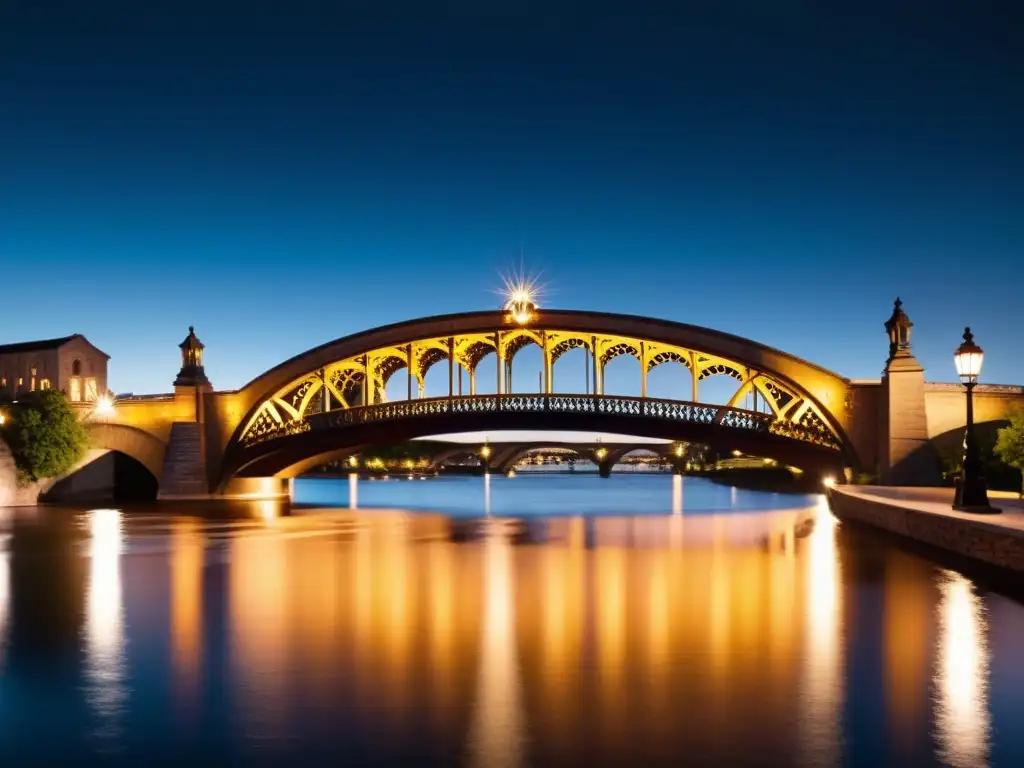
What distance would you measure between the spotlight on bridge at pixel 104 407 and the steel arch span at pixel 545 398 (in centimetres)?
716

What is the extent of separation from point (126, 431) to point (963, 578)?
180 ft

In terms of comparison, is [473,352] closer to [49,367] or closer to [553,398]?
[553,398]

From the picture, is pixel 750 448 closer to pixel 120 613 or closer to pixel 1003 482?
pixel 1003 482

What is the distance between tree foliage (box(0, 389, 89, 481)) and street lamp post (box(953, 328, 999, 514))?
47834 mm

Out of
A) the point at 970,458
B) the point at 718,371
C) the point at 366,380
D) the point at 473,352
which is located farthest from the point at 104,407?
the point at 970,458

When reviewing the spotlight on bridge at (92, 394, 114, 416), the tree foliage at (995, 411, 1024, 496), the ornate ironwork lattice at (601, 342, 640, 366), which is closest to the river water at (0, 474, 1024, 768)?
the tree foliage at (995, 411, 1024, 496)

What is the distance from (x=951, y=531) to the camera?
23.4 metres

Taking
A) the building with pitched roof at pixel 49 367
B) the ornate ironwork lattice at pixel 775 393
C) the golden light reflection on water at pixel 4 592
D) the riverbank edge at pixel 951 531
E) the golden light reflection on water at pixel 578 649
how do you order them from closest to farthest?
the golden light reflection on water at pixel 578 649 → the golden light reflection on water at pixel 4 592 → the riverbank edge at pixel 951 531 → the ornate ironwork lattice at pixel 775 393 → the building with pitched roof at pixel 49 367

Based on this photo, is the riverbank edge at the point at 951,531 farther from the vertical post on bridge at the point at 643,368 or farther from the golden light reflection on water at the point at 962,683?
the vertical post on bridge at the point at 643,368

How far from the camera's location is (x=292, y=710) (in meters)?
9.67

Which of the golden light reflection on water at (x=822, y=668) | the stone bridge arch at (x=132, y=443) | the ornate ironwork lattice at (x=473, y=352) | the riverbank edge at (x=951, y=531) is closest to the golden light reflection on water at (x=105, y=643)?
the golden light reflection on water at (x=822, y=668)

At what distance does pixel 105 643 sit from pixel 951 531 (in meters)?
18.4

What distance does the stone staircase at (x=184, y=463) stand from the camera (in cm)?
6391

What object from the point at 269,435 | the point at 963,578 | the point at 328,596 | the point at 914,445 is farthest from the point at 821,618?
the point at 269,435
